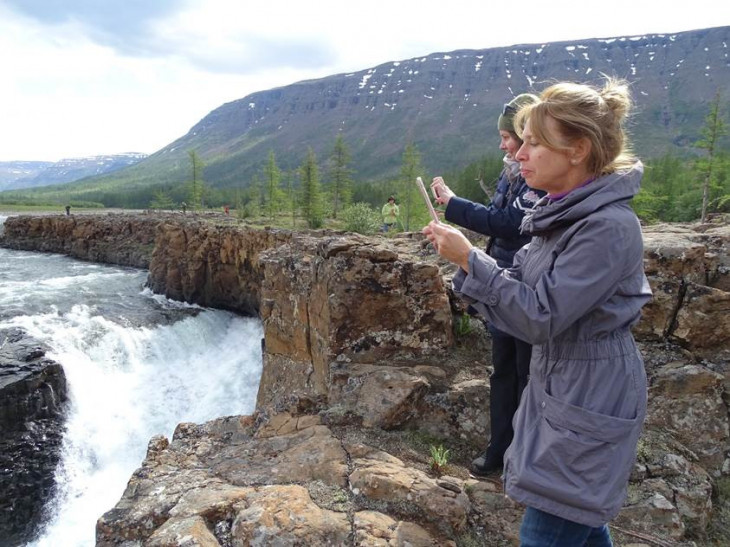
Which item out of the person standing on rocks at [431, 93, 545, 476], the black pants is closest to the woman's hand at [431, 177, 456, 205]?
the person standing on rocks at [431, 93, 545, 476]

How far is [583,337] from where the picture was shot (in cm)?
200

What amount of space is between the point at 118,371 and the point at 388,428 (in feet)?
53.2

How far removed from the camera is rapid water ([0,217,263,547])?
12344mm

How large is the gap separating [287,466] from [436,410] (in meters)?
1.71

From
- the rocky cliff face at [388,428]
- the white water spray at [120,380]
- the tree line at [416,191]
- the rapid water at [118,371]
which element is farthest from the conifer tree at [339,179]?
the rocky cliff face at [388,428]

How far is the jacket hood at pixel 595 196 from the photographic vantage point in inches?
76.0

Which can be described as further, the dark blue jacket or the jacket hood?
the dark blue jacket

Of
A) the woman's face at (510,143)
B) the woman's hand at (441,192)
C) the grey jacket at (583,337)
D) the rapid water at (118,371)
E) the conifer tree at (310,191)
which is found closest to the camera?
the grey jacket at (583,337)

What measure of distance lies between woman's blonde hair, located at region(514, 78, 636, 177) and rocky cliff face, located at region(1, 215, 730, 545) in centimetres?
286

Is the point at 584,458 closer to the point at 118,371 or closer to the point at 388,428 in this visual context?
the point at 388,428

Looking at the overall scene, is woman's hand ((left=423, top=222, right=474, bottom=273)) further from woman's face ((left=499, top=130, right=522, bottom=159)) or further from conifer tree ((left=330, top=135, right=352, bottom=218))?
conifer tree ((left=330, top=135, right=352, bottom=218))

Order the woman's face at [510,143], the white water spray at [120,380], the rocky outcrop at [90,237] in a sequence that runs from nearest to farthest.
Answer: the woman's face at [510,143] < the white water spray at [120,380] < the rocky outcrop at [90,237]

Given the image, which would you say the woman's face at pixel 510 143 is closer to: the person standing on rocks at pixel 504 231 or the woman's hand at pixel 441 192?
the person standing on rocks at pixel 504 231

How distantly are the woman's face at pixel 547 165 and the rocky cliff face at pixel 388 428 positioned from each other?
2.69 meters
